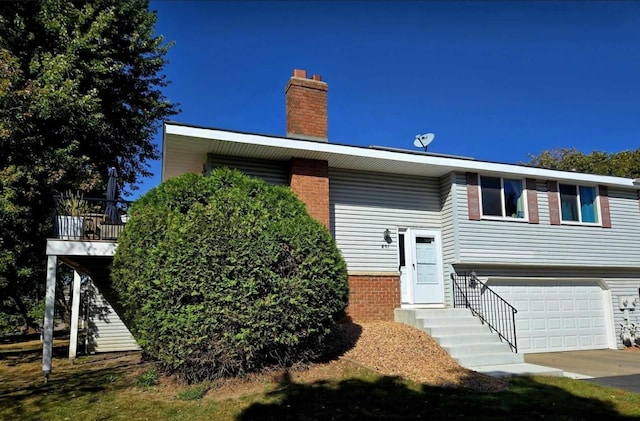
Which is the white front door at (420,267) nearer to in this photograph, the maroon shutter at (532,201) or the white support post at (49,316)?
the maroon shutter at (532,201)

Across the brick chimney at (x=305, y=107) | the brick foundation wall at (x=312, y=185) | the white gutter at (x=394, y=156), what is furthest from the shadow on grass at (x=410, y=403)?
the brick chimney at (x=305, y=107)

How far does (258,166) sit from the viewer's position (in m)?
10.8

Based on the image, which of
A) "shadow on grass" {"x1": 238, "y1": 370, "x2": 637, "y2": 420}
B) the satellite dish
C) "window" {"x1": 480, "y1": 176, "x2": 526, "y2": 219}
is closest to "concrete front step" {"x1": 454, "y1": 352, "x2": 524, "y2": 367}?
"shadow on grass" {"x1": 238, "y1": 370, "x2": 637, "y2": 420}

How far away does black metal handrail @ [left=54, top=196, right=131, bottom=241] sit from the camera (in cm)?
901

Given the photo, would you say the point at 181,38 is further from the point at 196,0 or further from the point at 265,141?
the point at 265,141

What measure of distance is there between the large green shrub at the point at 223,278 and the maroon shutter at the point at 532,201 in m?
7.38

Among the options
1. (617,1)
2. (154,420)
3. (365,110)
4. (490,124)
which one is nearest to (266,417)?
(154,420)

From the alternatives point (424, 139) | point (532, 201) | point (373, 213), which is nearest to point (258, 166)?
point (373, 213)

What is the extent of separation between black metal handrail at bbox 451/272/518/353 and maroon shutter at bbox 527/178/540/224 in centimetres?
249

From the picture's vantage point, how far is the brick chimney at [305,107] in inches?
442

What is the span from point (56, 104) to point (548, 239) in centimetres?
1382

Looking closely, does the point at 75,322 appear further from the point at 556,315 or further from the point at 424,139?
the point at 556,315

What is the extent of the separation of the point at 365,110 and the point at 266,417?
1283cm

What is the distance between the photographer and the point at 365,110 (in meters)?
16.5
